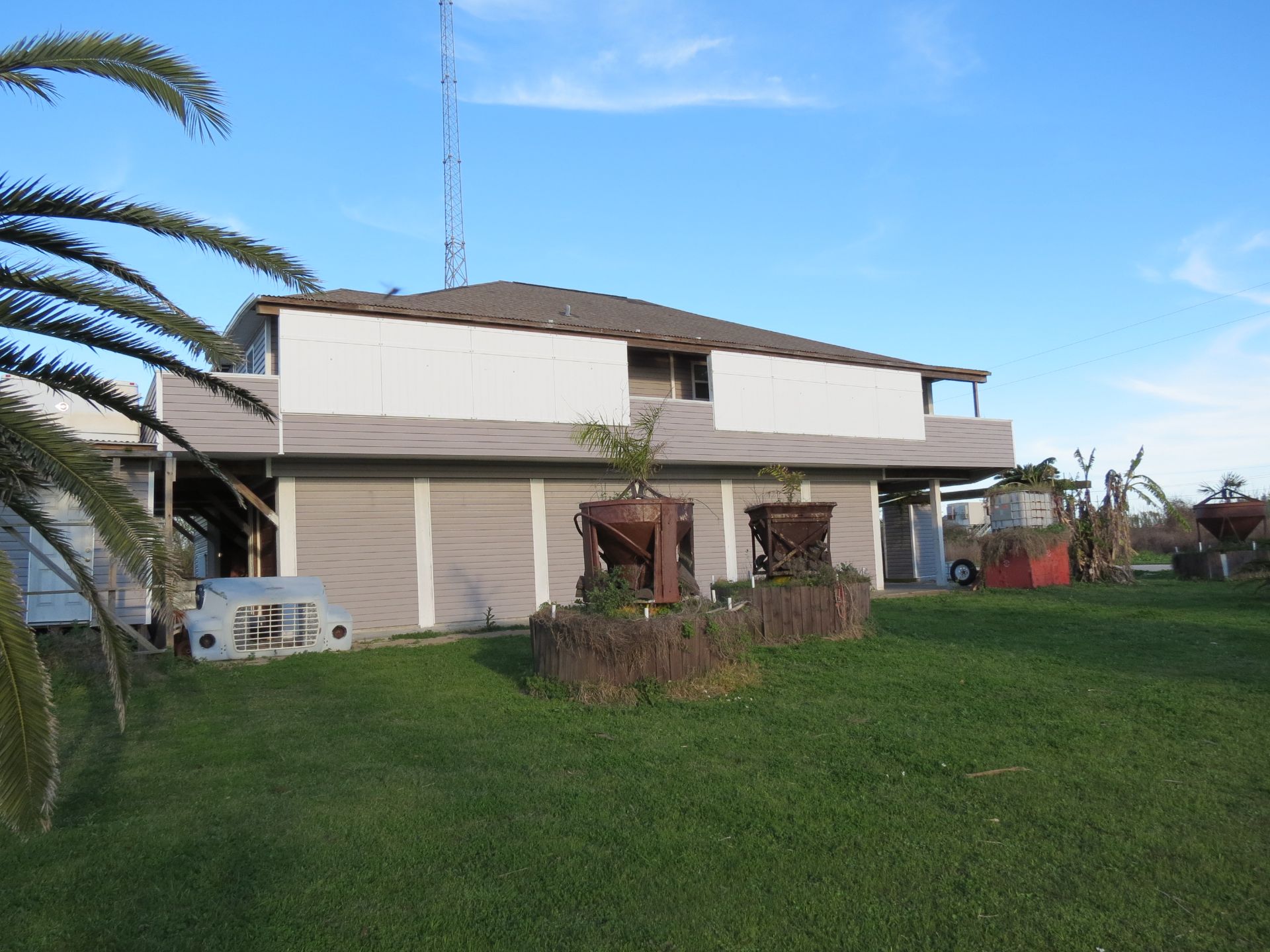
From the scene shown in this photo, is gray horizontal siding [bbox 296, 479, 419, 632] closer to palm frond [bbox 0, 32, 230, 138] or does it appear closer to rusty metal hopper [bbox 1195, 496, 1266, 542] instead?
palm frond [bbox 0, 32, 230, 138]

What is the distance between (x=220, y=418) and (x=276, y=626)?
3.91 metres

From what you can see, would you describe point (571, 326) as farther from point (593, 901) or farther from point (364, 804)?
point (593, 901)

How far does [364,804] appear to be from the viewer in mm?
5406

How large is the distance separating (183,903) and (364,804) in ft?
4.72

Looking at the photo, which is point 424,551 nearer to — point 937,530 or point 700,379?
point 700,379

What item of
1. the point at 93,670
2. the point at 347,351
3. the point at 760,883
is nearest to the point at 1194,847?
the point at 760,883

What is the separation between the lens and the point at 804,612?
37.2ft

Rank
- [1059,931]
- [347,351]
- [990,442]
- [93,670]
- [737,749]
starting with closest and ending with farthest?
[1059,931], [737,749], [93,670], [347,351], [990,442]

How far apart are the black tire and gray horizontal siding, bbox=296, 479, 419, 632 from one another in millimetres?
11707

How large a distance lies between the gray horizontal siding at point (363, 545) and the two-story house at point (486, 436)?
0.04 meters

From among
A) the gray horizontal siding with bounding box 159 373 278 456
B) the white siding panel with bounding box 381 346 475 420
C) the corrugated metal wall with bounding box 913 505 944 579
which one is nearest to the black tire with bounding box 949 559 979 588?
the corrugated metal wall with bounding box 913 505 944 579

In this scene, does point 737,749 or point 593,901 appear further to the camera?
point 737,749

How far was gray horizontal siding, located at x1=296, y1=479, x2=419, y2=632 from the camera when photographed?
15828 mm

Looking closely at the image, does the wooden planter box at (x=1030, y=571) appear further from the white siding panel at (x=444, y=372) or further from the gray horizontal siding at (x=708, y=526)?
the white siding panel at (x=444, y=372)
